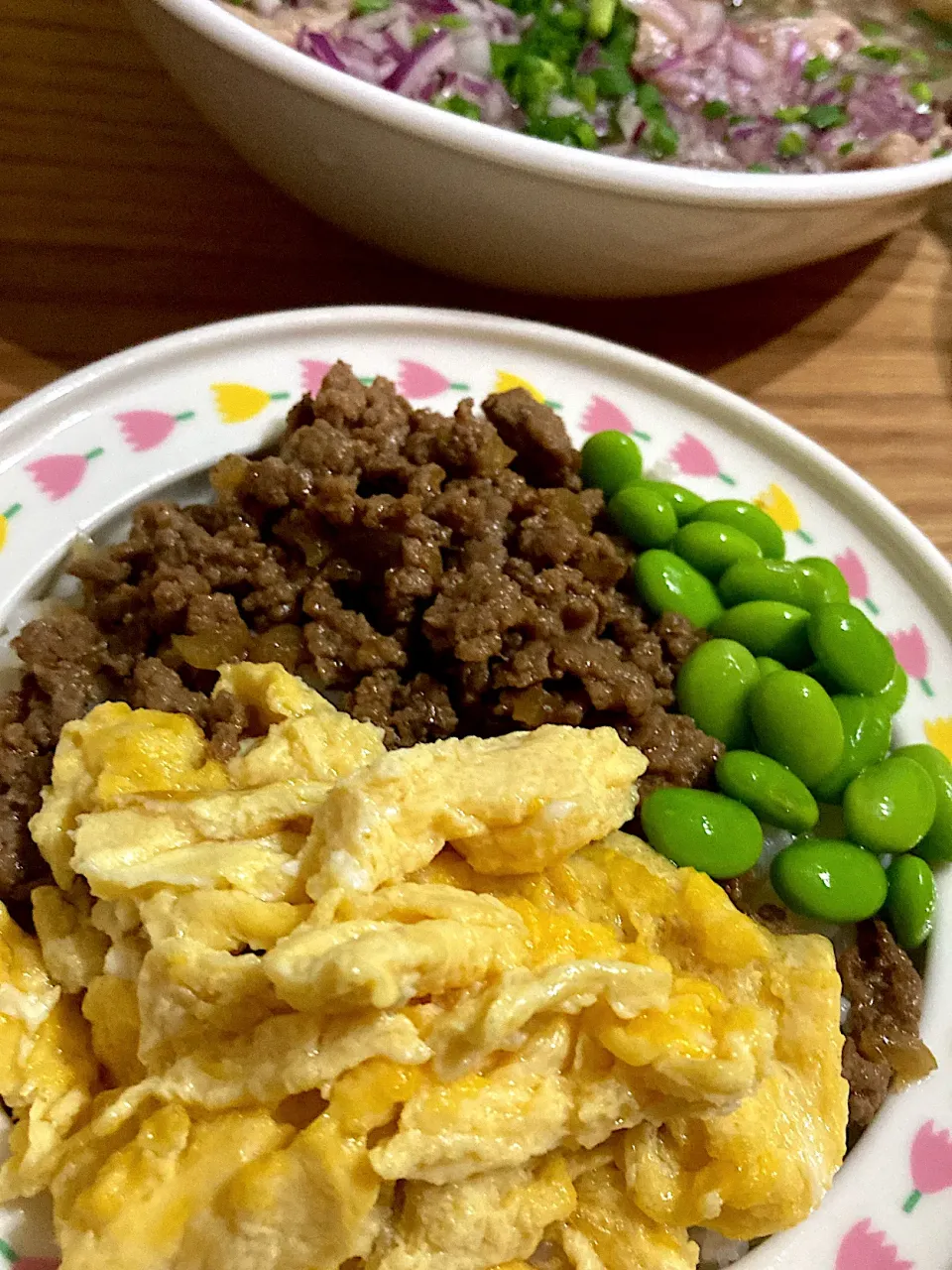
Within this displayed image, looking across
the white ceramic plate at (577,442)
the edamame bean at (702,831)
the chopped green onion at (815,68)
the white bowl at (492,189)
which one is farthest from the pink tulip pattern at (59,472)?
the chopped green onion at (815,68)

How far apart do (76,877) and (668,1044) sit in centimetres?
92

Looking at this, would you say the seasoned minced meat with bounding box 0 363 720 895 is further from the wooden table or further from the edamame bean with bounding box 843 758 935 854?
the wooden table

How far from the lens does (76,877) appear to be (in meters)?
1.56

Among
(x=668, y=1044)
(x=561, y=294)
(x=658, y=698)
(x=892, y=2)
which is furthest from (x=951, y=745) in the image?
(x=892, y=2)

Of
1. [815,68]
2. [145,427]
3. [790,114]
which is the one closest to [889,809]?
[145,427]

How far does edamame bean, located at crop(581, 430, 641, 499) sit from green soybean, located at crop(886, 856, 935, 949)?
93 cm

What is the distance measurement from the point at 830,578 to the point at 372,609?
0.99m

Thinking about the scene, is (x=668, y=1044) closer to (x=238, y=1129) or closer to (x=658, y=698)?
(x=238, y=1129)

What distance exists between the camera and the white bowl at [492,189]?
1999 millimetres

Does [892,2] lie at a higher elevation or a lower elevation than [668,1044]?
higher

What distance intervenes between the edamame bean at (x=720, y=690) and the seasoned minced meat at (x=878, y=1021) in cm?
44

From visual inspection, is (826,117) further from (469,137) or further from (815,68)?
(469,137)

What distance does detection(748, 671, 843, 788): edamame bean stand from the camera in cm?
179

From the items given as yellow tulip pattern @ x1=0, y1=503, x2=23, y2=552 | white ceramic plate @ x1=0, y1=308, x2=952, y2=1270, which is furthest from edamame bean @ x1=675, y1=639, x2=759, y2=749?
yellow tulip pattern @ x1=0, y1=503, x2=23, y2=552
